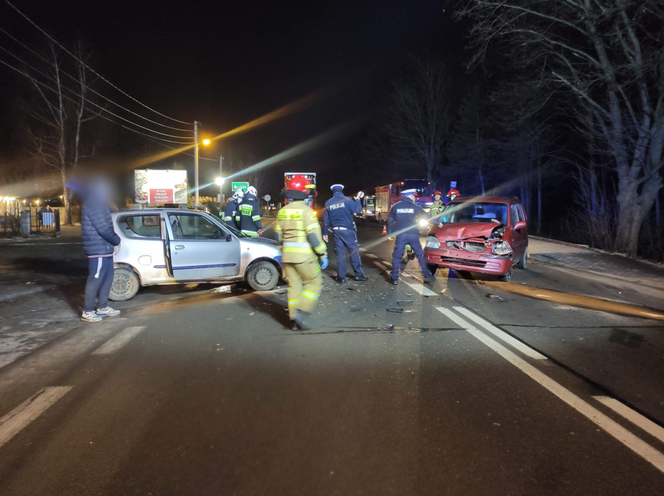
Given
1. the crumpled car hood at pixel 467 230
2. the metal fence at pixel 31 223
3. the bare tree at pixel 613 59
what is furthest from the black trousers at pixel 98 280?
the metal fence at pixel 31 223

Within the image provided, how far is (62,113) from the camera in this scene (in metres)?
28.8

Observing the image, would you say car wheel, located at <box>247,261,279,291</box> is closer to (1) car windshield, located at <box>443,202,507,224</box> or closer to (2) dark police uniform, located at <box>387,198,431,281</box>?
(2) dark police uniform, located at <box>387,198,431,281</box>

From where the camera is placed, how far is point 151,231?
8500 mm

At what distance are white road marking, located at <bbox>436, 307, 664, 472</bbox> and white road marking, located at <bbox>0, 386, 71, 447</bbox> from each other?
426 centimetres

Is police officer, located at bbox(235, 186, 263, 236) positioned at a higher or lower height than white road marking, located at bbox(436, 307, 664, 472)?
higher

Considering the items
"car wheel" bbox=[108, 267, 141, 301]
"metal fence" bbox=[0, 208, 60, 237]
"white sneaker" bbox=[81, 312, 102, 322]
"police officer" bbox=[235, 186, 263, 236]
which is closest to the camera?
"white sneaker" bbox=[81, 312, 102, 322]

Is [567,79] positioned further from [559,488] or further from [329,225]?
[559,488]

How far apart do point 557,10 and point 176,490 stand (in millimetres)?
15884

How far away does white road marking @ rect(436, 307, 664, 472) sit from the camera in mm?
3137

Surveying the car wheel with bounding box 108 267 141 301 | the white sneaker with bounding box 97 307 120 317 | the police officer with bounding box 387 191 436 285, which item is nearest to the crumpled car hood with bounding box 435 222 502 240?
the police officer with bounding box 387 191 436 285

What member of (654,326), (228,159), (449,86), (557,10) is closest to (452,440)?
(654,326)

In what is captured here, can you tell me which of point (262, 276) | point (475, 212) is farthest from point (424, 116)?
point (262, 276)

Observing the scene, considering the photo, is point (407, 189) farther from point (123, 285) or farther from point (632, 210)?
point (123, 285)

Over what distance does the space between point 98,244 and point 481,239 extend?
6751 mm
